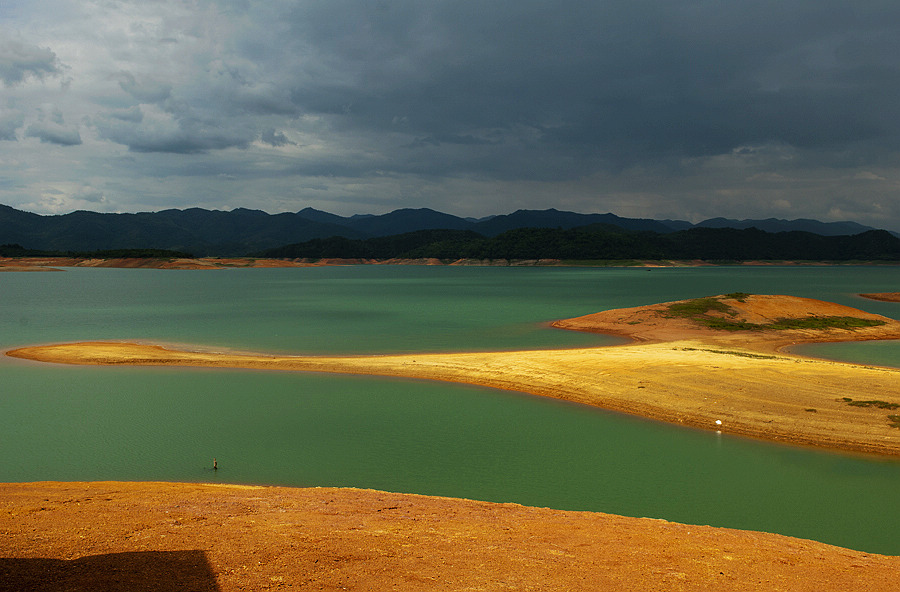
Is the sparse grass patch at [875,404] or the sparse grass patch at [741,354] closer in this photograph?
the sparse grass patch at [875,404]

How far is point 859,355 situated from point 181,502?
124 feet

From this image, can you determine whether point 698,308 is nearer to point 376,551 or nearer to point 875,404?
point 875,404

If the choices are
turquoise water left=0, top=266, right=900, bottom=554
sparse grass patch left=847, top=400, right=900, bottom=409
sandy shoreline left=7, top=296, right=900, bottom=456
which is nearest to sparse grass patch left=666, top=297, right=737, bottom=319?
sandy shoreline left=7, top=296, right=900, bottom=456

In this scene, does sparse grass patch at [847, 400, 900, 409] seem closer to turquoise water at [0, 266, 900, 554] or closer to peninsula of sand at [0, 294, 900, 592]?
peninsula of sand at [0, 294, 900, 592]

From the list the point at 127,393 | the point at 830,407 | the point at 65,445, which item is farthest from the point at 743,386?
the point at 127,393

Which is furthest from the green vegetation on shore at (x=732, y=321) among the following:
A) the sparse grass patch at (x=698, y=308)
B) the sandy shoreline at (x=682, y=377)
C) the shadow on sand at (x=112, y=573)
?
the shadow on sand at (x=112, y=573)

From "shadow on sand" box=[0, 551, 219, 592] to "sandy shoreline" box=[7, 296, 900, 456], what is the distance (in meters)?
16.9

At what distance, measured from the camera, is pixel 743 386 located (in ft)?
69.1

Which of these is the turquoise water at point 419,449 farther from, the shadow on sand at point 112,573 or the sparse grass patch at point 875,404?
the shadow on sand at point 112,573

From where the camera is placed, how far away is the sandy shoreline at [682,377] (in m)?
18.0

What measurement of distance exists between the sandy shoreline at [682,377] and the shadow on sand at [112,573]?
1693 cm

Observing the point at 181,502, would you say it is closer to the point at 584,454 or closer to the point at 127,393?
the point at 584,454

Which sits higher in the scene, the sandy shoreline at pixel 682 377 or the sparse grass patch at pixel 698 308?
the sparse grass patch at pixel 698 308

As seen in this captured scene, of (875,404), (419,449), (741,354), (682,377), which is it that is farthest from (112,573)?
(741,354)
